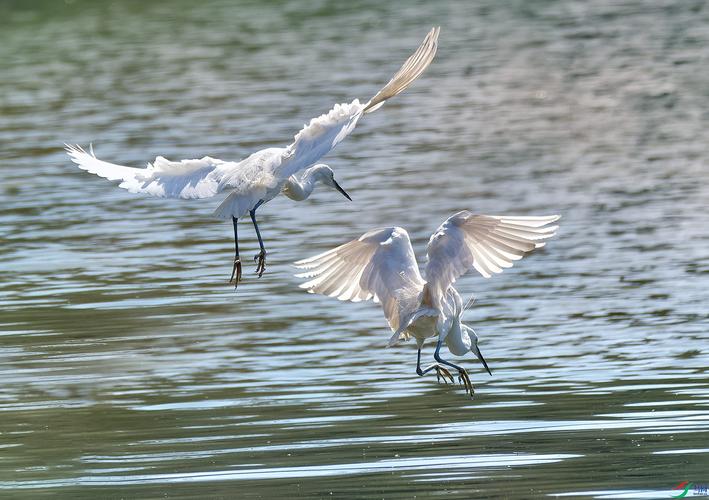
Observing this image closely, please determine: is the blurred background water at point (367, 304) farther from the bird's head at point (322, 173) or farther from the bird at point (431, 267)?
the bird's head at point (322, 173)

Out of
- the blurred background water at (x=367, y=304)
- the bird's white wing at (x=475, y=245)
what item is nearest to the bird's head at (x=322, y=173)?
the blurred background water at (x=367, y=304)

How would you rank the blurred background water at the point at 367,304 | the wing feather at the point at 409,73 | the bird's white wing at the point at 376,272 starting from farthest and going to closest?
the bird's white wing at the point at 376,272
the wing feather at the point at 409,73
the blurred background water at the point at 367,304

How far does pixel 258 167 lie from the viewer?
1127 centimetres

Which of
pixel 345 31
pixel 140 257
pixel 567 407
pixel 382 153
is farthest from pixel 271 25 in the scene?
pixel 567 407

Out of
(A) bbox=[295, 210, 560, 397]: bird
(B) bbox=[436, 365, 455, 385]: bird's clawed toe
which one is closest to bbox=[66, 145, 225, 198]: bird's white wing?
(A) bbox=[295, 210, 560, 397]: bird

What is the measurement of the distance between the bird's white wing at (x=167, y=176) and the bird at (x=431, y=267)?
2.70 ft

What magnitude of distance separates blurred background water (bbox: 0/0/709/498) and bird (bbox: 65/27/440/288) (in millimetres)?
1494

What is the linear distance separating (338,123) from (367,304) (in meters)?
4.47

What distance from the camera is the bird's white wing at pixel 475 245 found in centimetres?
1105

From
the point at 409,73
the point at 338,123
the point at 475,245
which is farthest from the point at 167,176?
the point at 475,245

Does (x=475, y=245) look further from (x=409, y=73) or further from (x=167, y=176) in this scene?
(x=167, y=176)

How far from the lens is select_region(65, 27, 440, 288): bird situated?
10.8 meters

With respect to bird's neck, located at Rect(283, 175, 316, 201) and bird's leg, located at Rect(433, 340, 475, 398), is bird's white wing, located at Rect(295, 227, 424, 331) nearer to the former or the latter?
bird's leg, located at Rect(433, 340, 475, 398)

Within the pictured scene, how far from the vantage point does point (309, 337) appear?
13930 millimetres
